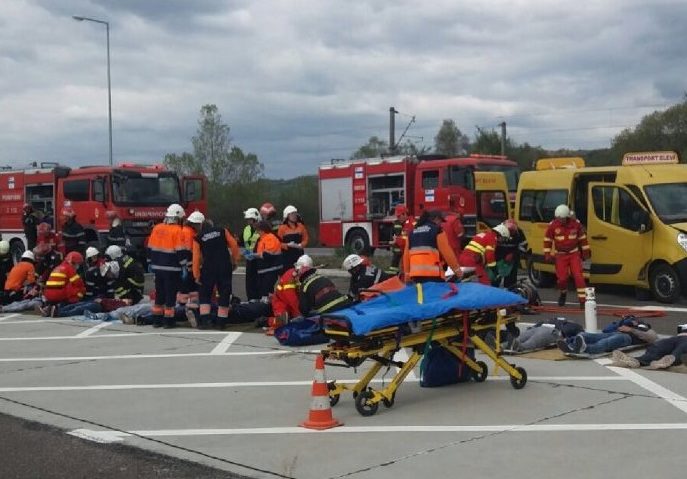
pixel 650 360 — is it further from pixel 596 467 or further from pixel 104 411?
pixel 104 411

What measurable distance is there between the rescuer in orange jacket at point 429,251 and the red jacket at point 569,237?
5.70m

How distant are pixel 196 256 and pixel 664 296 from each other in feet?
25.1

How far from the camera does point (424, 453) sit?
5988mm

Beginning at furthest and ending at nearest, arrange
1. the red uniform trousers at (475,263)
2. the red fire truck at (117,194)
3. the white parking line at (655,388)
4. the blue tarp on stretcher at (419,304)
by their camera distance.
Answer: the red fire truck at (117,194), the red uniform trousers at (475,263), the white parking line at (655,388), the blue tarp on stretcher at (419,304)

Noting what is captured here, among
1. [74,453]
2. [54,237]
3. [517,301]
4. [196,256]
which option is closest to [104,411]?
[74,453]

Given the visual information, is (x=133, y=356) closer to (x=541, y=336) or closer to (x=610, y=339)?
(x=541, y=336)

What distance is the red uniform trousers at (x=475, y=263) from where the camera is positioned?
12.0 metres

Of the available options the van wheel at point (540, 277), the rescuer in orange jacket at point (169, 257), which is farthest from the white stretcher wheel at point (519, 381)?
the van wheel at point (540, 277)

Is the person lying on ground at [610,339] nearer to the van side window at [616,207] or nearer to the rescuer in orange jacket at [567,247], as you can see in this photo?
the rescuer in orange jacket at [567,247]

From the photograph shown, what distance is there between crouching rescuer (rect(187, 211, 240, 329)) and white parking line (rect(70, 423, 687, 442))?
5654 millimetres

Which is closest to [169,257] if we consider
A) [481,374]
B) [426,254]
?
[426,254]

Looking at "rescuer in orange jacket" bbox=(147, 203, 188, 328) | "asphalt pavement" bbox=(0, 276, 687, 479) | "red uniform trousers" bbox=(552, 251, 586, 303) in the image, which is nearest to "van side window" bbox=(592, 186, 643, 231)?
"red uniform trousers" bbox=(552, 251, 586, 303)

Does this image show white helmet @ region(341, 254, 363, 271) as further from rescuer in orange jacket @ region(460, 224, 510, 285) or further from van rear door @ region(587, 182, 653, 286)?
van rear door @ region(587, 182, 653, 286)

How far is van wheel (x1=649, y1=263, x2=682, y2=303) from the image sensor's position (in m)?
14.2
